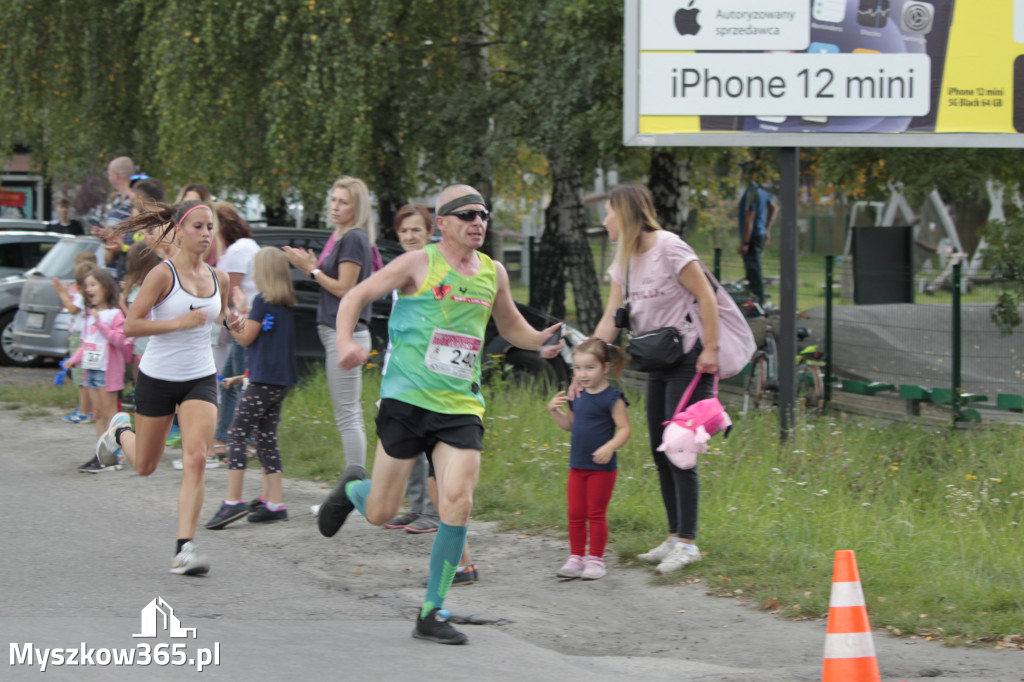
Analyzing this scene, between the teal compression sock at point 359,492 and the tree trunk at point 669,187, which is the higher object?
the tree trunk at point 669,187

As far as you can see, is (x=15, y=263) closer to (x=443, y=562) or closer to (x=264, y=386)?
(x=264, y=386)

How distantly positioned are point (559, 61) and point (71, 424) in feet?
21.8

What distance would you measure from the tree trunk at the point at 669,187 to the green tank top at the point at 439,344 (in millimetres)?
10488

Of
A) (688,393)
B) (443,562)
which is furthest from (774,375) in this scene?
(443,562)

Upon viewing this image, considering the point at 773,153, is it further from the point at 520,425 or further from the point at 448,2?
the point at 520,425

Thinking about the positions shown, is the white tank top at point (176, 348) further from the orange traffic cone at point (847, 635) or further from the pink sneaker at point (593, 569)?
the orange traffic cone at point (847, 635)

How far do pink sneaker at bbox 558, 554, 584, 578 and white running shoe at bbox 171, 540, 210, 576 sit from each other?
181 cm

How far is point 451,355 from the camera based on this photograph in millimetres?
4852

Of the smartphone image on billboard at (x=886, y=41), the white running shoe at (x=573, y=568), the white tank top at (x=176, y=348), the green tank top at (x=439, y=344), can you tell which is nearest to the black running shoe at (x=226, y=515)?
the white tank top at (x=176, y=348)

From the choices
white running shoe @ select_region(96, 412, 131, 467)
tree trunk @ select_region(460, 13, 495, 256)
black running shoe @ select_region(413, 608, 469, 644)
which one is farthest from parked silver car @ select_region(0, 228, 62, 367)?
black running shoe @ select_region(413, 608, 469, 644)

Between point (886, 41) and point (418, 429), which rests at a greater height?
point (886, 41)

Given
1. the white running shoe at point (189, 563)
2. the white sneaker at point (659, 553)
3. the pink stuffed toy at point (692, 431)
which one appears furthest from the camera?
the white sneaker at point (659, 553)

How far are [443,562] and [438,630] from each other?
11.2 inches

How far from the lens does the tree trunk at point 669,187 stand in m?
15.1
